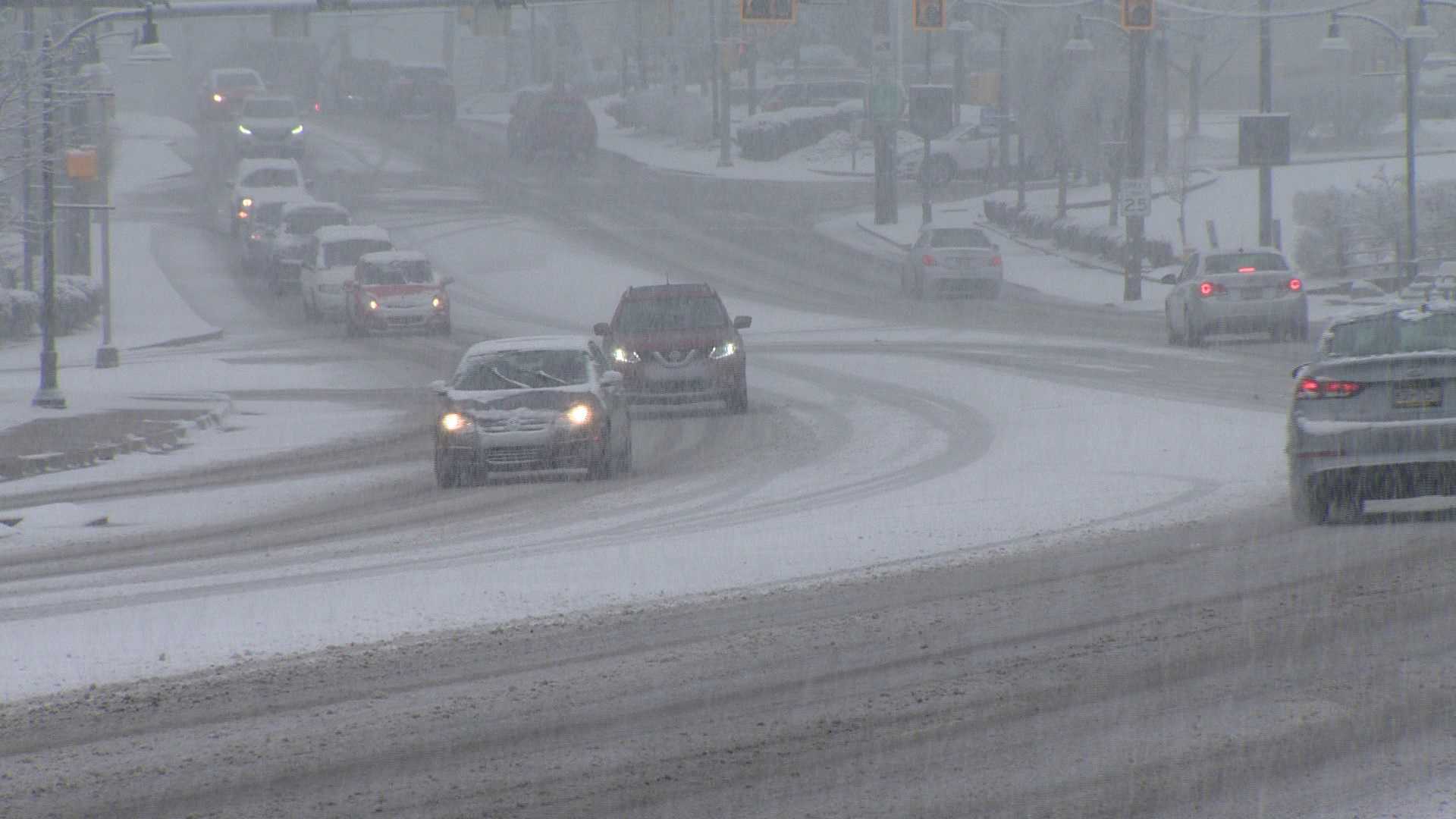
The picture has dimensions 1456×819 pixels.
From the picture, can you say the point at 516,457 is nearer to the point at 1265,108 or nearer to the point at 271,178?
the point at 1265,108

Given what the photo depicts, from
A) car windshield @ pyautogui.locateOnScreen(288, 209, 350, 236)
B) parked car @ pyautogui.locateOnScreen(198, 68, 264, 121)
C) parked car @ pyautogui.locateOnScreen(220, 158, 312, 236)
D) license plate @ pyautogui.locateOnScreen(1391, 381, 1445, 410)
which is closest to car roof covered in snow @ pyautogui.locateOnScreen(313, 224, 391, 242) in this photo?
car windshield @ pyautogui.locateOnScreen(288, 209, 350, 236)

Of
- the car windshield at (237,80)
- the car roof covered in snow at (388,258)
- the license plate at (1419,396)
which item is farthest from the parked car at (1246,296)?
the car windshield at (237,80)

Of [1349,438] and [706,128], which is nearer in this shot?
[1349,438]

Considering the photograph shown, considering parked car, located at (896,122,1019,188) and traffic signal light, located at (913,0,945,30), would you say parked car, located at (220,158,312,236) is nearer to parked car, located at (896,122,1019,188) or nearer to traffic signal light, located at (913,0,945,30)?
traffic signal light, located at (913,0,945,30)

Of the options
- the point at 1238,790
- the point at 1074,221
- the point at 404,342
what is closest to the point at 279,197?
the point at 404,342

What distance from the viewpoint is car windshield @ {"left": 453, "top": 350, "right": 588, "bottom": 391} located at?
63.7 ft

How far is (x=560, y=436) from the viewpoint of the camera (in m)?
18.8

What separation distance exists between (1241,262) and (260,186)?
30.0 metres

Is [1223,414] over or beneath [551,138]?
beneath

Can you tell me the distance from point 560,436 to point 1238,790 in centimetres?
1195

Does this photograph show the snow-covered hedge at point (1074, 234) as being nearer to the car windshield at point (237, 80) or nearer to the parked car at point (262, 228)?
the parked car at point (262, 228)

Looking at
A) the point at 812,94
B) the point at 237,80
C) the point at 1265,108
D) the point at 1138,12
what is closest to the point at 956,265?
the point at 1265,108

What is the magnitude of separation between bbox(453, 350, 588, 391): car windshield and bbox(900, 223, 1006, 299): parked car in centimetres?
2469

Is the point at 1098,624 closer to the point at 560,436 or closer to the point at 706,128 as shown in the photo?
the point at 560,436
